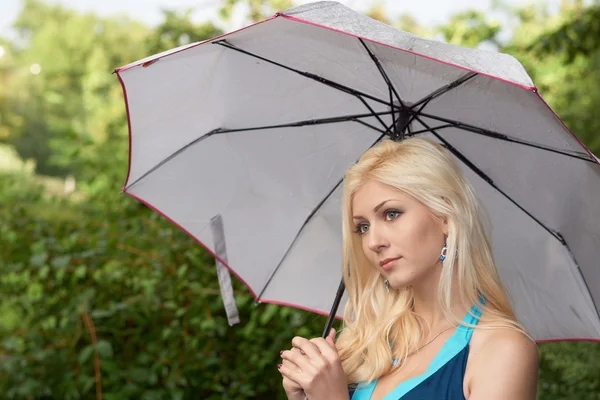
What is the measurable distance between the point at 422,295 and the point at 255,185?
0.90 metres

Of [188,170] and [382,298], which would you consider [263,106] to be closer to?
[188,170]

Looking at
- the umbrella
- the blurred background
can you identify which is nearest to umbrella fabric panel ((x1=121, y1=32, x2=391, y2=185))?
the umbrella

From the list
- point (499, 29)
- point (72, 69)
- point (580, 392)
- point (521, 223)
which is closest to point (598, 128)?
point (499, 29)

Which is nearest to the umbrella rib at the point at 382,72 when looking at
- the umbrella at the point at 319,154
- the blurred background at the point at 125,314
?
the umbrella at the point at 319,154

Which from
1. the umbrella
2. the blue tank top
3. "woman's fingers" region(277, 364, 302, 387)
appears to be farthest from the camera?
the umbrella

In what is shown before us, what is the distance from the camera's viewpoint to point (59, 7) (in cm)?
4816

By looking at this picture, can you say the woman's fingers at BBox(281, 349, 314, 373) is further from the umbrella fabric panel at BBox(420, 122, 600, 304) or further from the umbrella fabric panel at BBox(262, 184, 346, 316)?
the umbrella fabric panel at BBox(420, 122, 600, 304)

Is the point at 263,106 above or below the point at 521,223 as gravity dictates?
above

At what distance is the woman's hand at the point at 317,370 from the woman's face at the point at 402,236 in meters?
0.27

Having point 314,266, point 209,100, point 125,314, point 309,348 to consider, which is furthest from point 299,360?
point 125,314

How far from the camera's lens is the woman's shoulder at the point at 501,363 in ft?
6.07

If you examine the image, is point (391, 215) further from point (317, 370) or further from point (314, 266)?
point (314, 266)

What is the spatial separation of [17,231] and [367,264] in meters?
3.51

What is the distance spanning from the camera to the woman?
1990 mm
